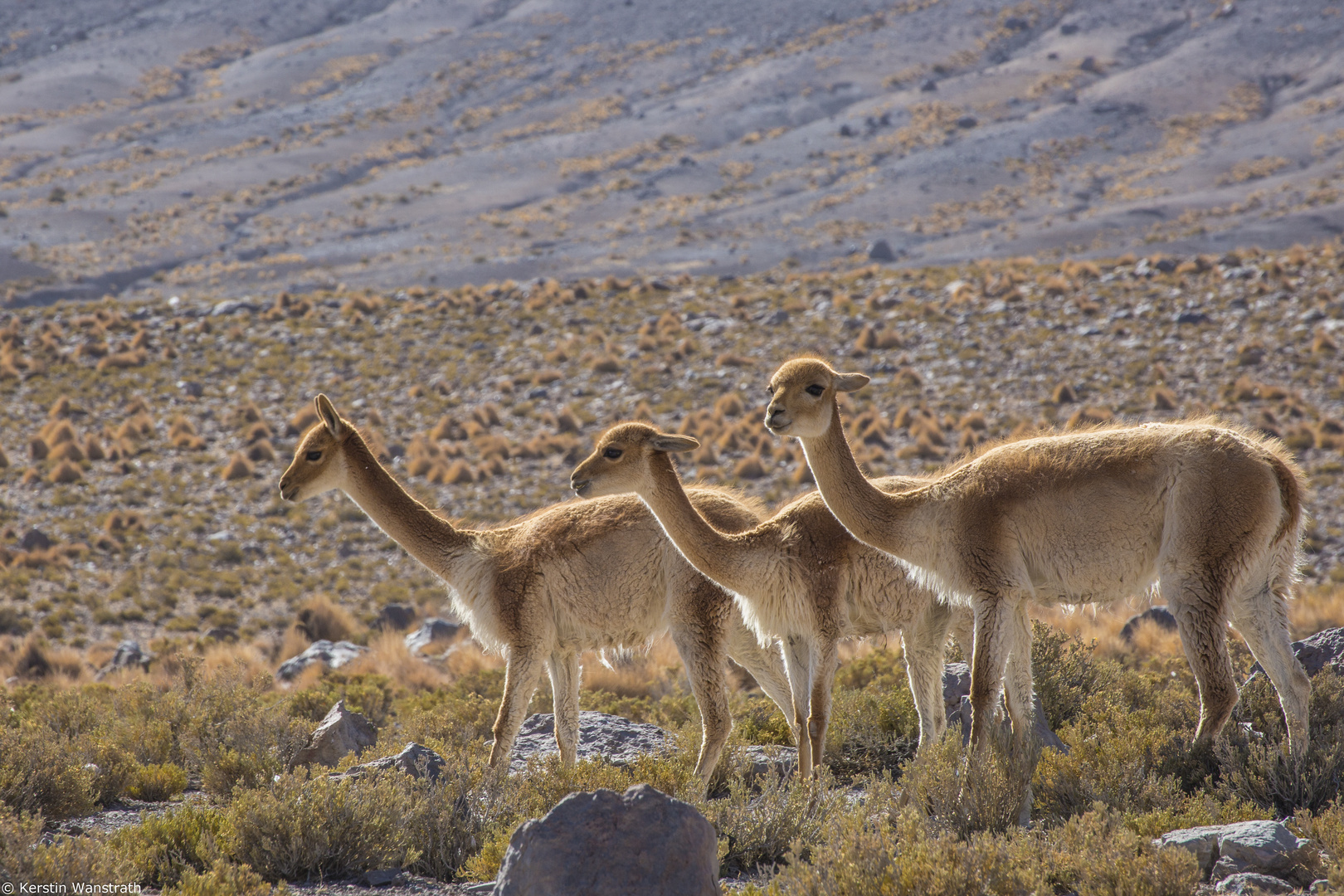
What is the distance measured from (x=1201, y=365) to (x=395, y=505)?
21.4 metres

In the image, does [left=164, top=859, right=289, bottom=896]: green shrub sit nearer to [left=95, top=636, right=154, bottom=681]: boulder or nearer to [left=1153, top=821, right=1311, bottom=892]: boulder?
[left=1153, top=821, right=1311, bottom=892]: boulder

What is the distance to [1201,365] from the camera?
24000 millimetres

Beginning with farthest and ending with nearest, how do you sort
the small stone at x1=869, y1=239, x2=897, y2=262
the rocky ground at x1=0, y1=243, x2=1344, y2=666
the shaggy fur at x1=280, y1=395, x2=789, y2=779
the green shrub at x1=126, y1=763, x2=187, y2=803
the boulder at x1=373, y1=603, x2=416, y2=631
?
the small stone at x1=869, y1=239, x2=897, y2=262, the rocky ground at x1=0, y1=243, x2=1344, y2=666, the boulder at x1=373, y1=603, x2=416, y2=631, the green shrub at x1=126, y1=763, x2=187, y2=803, the shaggy fur at x1=280, y1=395, x2=789, y2=779

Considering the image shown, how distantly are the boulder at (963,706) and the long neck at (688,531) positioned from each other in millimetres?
1501

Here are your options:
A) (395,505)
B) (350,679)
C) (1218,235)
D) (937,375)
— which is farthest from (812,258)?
(395,505)

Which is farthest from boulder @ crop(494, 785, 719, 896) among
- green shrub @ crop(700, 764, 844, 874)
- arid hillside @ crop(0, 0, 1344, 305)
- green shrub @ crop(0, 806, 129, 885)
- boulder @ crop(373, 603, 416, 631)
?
arid hillside @ crop(0, 0, 1344, 305)

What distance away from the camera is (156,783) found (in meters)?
7.38

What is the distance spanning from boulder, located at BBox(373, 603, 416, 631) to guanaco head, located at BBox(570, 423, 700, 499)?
1002 centimetres

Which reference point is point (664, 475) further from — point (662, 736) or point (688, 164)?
point (688, 164)

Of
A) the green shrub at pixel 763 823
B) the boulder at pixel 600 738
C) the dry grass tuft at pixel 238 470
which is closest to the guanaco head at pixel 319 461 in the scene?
the boulder at pixel 600 738

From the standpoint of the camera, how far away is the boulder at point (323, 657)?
1281 cm

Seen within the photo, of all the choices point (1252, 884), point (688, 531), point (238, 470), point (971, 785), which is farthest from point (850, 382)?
point (238, 470)

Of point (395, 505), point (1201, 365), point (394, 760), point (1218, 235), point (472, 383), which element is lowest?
point (1218, 235)

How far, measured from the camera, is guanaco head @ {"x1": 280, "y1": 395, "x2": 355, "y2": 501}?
23.6ft
